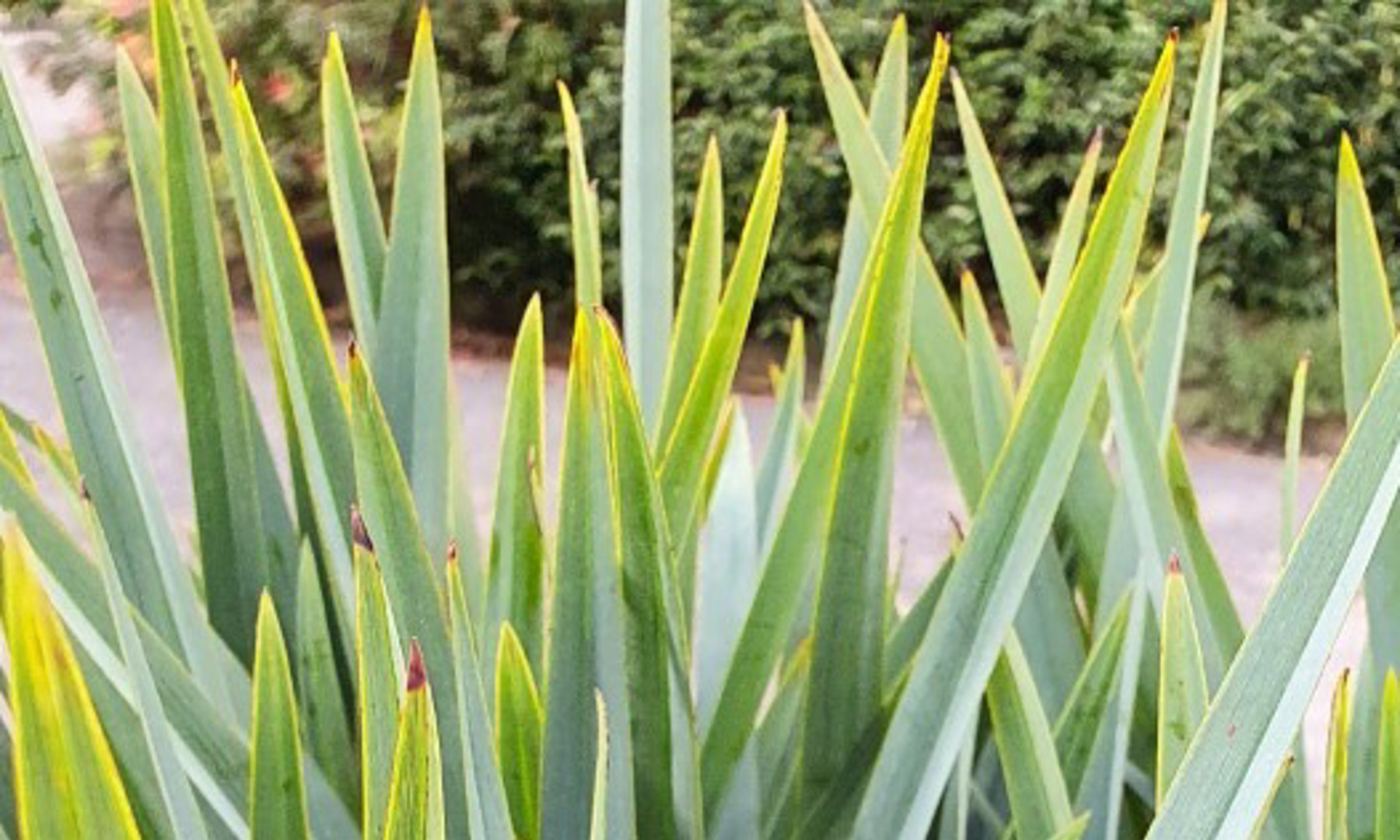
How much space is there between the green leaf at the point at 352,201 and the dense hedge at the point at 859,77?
2.93 m

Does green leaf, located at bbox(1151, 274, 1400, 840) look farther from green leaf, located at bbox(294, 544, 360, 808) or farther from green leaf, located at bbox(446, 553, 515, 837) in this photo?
green leaf, located at bbox(294, 544, 360, 808)

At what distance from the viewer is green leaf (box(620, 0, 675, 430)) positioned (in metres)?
0.84

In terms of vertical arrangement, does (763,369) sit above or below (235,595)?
below

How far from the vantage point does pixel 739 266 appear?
829mm

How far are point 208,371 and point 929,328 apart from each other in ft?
1.03

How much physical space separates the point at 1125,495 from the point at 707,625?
0.73ft

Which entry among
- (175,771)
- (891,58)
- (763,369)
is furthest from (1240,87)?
(175,771)

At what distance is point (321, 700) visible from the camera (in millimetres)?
790

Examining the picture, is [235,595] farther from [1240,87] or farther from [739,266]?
[1240,87]

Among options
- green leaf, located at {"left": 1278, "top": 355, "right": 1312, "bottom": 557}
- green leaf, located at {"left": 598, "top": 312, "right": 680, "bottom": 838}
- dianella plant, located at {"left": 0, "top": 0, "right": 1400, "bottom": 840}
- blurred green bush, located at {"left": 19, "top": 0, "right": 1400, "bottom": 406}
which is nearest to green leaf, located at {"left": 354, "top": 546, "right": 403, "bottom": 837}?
dianella plant, located at {"left": 0, "top": 0, "right": 1400, "bottom": 840}

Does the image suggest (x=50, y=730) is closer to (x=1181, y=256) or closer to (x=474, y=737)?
(x=474, y=737)

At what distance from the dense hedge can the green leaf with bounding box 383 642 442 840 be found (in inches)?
133

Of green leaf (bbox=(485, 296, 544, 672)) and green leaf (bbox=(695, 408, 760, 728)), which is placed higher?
green leaf (bbox=(485, 296, 544, 672))

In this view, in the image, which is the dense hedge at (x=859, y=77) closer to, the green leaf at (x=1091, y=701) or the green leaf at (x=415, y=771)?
the green leaf at (x=1091, y=701)
